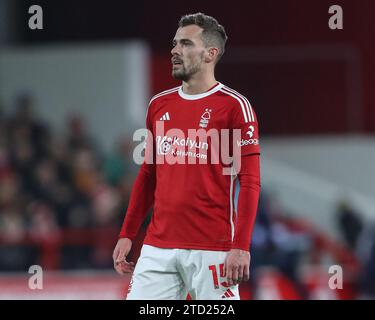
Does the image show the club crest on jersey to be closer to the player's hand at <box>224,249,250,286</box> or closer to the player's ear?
the player's ear

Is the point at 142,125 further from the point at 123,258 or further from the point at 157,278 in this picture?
the point at 157,278

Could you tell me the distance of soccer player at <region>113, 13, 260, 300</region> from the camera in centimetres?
460

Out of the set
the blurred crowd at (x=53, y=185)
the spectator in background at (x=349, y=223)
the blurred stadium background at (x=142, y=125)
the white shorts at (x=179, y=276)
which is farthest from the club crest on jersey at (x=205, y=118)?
the spectator in background at (x=349, y=223)

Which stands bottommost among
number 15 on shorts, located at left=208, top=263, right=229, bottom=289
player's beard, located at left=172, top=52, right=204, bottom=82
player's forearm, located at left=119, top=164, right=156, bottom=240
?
number 15 on shorts, located at left=208, top=263, right=229, bottom=289

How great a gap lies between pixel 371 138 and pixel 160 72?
132 inches

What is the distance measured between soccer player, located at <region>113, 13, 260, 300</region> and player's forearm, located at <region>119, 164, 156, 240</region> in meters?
0.14

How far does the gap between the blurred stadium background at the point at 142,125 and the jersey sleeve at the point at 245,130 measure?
16.5 feet

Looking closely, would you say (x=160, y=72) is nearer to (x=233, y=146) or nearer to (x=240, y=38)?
(x=240, y=38)

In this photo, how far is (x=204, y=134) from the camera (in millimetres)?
4625

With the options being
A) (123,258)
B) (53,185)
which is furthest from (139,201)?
(53,185)

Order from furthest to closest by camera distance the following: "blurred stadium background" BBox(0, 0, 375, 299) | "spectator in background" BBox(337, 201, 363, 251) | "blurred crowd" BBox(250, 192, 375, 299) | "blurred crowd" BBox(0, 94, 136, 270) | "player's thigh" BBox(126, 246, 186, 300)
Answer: "spectator in background" BBox(337, 201, 363, 251) → "blurred crowd" BBox(0, 94, 136, 270) → "blurred stadium background" BBox(0, 0, 375, 299) → "blurred crowd" BBox(250, 192, 375, 299) → "player's thigh" BBox(126, 246, 186, 300)

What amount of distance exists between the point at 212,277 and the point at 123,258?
0.50 metres

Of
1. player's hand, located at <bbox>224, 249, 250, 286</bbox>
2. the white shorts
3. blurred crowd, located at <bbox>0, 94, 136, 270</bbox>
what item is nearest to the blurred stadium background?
blurred crowd, located at <bbox>0, 94, 136, 270</bbox>
